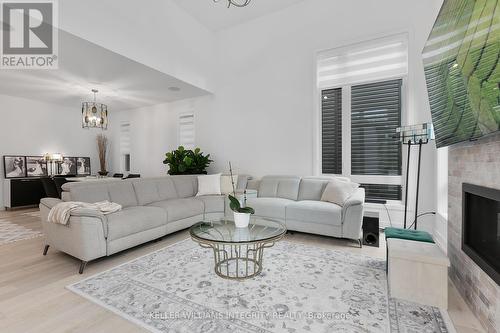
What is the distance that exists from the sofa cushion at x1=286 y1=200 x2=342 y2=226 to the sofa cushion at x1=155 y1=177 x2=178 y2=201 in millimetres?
2016

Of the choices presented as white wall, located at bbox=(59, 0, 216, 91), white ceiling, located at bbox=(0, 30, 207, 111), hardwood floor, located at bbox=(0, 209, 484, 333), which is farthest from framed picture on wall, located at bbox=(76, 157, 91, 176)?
white wall, located at bbox=(59, 0, 216, 91)

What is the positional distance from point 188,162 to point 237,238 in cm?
355

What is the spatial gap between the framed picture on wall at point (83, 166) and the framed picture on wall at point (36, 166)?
84cm

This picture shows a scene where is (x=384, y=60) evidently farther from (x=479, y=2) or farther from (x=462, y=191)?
(x=479, y=2)

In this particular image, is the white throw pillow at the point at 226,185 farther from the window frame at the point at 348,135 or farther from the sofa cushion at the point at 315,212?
→ the window frame at the point at 348,135

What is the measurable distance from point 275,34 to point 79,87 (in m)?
4.28

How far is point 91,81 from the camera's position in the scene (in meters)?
4.88

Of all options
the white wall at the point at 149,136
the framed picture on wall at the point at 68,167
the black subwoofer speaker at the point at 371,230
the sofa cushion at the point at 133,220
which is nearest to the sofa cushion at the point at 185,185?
the sofa cushion at the point at 133,220

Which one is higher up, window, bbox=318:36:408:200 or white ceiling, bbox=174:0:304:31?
white ceiling, bbox=174:0:304:31

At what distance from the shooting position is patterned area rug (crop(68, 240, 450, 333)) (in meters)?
1.68

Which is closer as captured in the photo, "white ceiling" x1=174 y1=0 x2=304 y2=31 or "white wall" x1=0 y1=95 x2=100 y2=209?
"white ceiling" x1=174 y1=0 x2=304 y2=31

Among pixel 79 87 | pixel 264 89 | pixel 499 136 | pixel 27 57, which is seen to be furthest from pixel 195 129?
pixel 499 136

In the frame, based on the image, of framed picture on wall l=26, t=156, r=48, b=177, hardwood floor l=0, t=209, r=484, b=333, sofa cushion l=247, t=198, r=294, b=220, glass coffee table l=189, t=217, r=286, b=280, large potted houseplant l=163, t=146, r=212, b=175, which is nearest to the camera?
hardwood floor l=0, t=209, r=484, b=333

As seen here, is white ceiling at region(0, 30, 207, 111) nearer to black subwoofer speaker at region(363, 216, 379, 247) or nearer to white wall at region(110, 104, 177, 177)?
white wall at region(110, 104, 177, 177)
